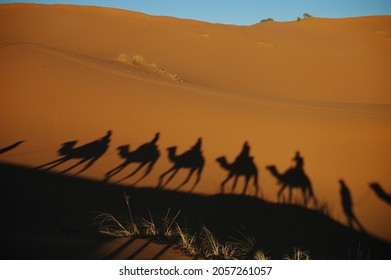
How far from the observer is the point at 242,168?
330 inches

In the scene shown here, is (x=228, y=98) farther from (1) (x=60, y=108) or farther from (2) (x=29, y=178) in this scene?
(2) (x=29, y=178)

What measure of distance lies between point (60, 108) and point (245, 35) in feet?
83.6

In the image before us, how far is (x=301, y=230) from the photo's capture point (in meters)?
6.34

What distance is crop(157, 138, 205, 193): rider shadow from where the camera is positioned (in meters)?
7.93

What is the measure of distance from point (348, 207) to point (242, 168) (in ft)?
7.35

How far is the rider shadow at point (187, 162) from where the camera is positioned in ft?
26.0

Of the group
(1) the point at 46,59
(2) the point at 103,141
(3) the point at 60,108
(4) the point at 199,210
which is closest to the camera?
(4) the point at 199,210

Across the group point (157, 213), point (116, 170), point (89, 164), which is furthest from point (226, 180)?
point (89, 164)

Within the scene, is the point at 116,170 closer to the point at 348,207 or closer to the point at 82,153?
the point at 82,153

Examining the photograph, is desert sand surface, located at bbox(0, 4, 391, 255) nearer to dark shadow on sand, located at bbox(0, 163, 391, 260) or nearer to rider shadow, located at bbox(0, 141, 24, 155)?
rider shadow, located at bbox(0, 141, 24, 155)

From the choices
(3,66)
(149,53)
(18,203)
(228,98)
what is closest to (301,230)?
(18,203)

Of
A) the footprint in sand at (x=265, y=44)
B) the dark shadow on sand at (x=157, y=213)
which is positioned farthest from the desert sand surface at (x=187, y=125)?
the footprint in sand at (x=265, y=44)

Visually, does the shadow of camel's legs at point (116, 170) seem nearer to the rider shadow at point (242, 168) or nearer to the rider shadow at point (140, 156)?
the rider shadow at point (140, 156)

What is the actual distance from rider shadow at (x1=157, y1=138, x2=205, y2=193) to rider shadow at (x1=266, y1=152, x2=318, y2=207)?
4.83 ft
